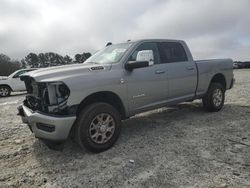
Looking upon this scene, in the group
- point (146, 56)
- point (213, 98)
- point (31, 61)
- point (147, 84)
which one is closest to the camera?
point (147, 84)

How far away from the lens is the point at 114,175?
12.4 feet

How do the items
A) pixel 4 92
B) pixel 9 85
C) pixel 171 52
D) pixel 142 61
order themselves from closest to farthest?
pixel 142 61 → pixel 171 52 → pixel 4 92 → pixel 9 85

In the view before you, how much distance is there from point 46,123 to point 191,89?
143 inches

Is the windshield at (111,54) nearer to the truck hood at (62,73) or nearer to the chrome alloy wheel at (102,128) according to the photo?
the truck hood at (62,73)

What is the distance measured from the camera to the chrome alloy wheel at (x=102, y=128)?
450 cm

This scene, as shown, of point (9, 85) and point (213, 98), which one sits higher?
point (9, 85)

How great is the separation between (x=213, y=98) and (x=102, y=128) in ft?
12.1

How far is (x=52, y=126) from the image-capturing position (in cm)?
414

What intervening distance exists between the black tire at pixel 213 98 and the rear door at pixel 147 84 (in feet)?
5.83

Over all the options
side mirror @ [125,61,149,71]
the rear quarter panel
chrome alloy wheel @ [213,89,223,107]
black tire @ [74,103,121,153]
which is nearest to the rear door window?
the rear quarter panel

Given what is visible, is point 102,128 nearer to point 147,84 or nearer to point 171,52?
point 147,84

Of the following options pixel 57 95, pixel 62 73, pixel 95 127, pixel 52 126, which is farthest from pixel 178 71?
pixel 52 126

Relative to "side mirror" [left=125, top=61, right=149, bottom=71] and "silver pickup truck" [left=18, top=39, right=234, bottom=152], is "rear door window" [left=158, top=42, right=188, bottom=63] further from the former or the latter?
"side mirror" [left=125, top=61, right=149, bottom=71]

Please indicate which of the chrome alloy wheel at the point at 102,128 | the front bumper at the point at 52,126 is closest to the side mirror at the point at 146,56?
Result: the chrome alloy wheel at the point at 102,128
